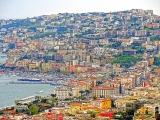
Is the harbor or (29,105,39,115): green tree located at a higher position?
(29,105,39,115): green tree

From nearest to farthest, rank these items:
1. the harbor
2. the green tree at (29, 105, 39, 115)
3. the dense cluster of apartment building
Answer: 1. the green tree at (29, 105, 39, 115)
2. the dense cluster of apartment building
3. the harbor

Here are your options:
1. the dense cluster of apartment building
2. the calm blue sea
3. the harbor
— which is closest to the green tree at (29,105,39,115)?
the dense cluster of apartment building

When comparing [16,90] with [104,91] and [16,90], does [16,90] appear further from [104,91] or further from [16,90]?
[104,91]

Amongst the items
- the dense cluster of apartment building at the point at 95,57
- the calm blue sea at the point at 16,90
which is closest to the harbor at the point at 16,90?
the calm blue sea at the point at 16,90

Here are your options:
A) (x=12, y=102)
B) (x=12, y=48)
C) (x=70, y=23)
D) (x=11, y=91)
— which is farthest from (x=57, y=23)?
(x=12, y=102)

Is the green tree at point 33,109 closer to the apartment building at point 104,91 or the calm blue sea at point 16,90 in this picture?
the calm blue sea at point 16,90

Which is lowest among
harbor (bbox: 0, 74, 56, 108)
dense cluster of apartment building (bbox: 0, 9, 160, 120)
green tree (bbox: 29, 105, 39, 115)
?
harbor (bbox: 0, 74, 56, 108)

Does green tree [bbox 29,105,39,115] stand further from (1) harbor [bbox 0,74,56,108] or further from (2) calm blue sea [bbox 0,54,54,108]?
(2) calm blue sea [bbox 0,54,54,108]

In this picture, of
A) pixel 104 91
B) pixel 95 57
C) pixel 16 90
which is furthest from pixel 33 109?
pixel 95 57
